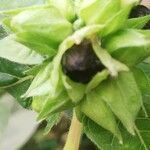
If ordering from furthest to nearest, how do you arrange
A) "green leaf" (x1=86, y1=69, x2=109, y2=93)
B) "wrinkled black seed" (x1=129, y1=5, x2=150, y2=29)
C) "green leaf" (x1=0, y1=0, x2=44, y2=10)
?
"green leaf" (x1=0, y1=0, x2=44, y2=10) → "wrinkled black seed" (x1=129, y1=5, x2=150, y2=29) → "green leaf" (x1=86, y1=69, x2=109, y2=93)

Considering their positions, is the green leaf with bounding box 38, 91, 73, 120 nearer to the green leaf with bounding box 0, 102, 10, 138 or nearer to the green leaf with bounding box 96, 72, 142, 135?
the green leaf with bounding box 96, 72, 142, 135

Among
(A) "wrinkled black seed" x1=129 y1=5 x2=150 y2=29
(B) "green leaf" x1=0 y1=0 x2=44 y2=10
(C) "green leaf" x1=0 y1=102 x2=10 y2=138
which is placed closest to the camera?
(A) "wrinkled black seed" x1=129 y1=5 x2=150 y2=29

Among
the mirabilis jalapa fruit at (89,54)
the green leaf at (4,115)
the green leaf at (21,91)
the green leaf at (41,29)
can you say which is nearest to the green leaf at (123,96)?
the mirabilis jalapa fruit at (89,54)

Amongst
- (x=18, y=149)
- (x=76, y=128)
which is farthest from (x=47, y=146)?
(x=76, y=128)

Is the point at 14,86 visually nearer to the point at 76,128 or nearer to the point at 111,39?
the point at 76,128

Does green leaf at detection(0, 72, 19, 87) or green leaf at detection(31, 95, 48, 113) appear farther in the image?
green leaf at detection(0, 72, 19, 87)

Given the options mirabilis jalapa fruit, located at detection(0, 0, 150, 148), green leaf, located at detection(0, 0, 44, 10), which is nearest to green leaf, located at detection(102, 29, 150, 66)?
mirabilis jalapa fruit, located at detection(0, 0, 150, 148)
